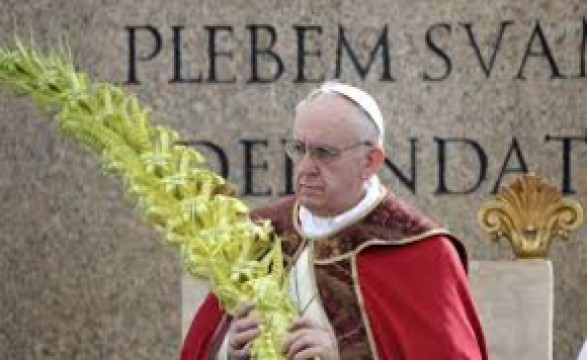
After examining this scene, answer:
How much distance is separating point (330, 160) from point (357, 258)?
1.15 ft

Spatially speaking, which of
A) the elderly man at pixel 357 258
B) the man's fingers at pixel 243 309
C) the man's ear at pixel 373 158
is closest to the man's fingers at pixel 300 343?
the man's fingers at pixel 243 309

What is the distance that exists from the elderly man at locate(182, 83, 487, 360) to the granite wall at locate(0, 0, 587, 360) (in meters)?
1.61

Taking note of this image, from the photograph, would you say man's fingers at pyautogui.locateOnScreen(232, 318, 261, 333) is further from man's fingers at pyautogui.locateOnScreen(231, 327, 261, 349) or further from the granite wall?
the granite wall

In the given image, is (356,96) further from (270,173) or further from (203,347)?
(270,173)

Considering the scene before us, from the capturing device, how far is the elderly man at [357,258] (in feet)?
17.9

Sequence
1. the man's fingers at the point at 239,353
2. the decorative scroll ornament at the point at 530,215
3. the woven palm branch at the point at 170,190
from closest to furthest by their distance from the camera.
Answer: the woven palm branch at the point at 170,190 < the man's fingers at the point at 239,353 < the decorative scroll ornament at the point at 530,215

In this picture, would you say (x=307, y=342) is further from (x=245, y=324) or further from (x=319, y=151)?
(x=319, y=151)

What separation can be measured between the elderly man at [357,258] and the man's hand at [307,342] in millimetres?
174

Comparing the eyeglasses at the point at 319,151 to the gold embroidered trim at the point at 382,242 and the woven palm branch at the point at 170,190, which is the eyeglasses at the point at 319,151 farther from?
the woven palm branch at the point at 170,190

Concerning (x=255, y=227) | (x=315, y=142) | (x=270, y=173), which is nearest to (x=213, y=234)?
(x=255, y=227)

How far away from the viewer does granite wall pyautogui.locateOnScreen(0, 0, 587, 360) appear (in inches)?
291

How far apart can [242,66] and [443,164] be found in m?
0.64

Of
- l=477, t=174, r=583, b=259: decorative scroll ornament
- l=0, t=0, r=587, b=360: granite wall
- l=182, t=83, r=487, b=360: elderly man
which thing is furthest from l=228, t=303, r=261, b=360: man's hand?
l=0, t=0, r=587, b=360: granite wall

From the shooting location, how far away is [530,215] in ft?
20.2
